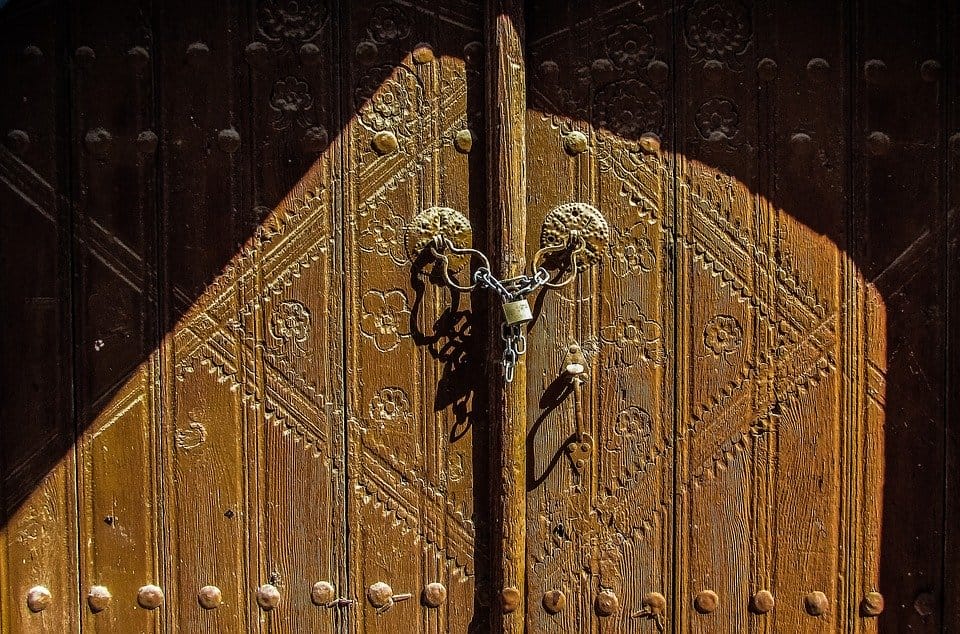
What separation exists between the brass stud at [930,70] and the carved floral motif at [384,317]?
46.1 inches

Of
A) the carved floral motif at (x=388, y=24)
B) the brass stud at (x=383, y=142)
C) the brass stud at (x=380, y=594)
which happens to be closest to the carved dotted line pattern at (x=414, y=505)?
the brass stud at (x=380, y=594)

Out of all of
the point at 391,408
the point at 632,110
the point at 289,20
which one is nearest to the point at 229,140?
the point at 289,20

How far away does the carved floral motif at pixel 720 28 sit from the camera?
1.69m

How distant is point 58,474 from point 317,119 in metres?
0.92

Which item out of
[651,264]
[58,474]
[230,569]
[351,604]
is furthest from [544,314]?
[58,474]

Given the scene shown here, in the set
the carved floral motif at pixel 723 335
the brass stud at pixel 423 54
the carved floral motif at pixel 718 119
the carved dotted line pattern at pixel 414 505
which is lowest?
the carved dotted line pattern at pixel 414 505

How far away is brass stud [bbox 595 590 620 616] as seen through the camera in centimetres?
174

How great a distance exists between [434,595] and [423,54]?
3.75 feet

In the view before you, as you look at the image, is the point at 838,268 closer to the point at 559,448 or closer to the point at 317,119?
the point at 559,448

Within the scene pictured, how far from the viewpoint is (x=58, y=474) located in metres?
1.69

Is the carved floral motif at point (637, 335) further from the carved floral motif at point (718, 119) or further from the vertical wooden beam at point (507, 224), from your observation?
the carved floral motif at point (718, 119)

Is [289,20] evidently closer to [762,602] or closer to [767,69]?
[767,69]

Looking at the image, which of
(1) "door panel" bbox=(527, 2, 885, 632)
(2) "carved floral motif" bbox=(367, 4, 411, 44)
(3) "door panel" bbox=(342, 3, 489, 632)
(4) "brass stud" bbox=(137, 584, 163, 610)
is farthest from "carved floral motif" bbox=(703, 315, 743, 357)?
(4) "brass stud" bbox=(137, 584, 163, 610)

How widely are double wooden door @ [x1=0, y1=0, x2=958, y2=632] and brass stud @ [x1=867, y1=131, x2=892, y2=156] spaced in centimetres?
1
